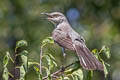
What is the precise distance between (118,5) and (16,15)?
2996 millimetres

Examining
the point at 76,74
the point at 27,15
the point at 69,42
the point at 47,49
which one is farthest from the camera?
the point at 27,15

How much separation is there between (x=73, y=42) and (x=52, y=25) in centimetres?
490

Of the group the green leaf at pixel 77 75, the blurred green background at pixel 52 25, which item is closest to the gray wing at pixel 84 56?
the green leaf at pixel 77 75

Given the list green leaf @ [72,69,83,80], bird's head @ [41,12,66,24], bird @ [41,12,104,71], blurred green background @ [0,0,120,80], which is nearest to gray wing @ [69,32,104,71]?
bird @ [41,12,104,71]

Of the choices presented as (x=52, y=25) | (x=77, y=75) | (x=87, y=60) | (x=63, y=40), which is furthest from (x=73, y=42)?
(x=52, y=25)

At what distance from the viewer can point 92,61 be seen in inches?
174

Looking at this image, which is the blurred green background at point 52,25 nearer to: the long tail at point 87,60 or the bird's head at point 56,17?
Answer: the bird's head at point 56,17

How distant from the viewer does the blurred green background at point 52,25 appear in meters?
9.24

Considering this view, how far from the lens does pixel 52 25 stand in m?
10.1

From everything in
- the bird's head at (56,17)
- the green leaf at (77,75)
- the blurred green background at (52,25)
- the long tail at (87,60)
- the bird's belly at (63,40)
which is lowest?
the green leaf at (77,75)

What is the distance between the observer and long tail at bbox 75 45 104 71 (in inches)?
163

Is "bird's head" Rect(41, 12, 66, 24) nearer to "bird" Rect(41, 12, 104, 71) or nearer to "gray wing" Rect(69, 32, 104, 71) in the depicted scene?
"bird" Rect(41, 12, 104, 71)

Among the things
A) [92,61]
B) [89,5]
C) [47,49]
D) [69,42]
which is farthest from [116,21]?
[92,61]

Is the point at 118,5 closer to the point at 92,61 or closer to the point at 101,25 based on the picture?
the point at 101,25
